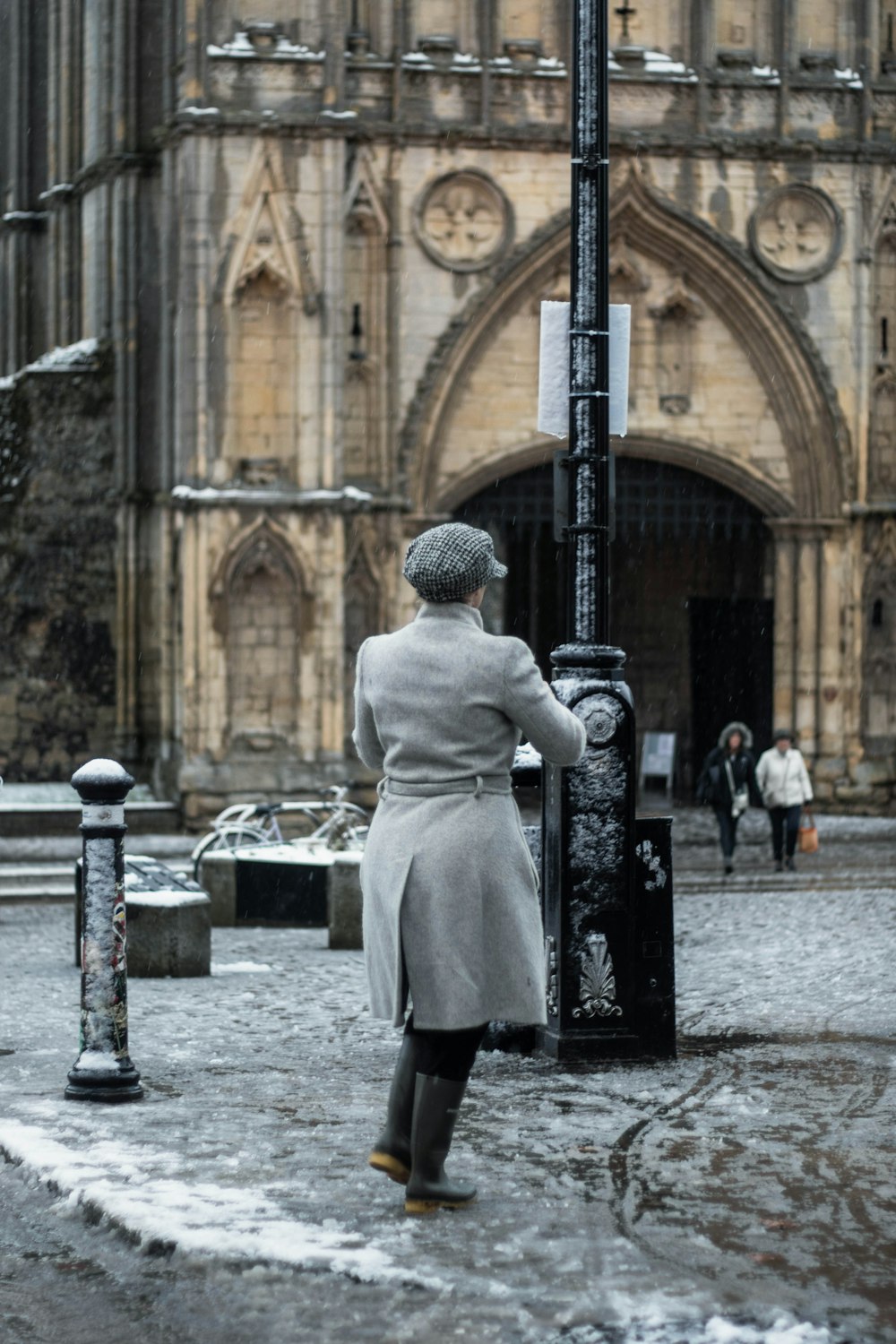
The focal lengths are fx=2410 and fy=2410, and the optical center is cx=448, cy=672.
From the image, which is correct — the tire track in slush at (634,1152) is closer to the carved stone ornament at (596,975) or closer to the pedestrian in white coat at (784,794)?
the carved stone ornament at (596,975)

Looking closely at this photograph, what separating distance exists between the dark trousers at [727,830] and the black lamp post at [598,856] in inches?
446

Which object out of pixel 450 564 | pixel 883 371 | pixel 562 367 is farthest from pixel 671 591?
pixel 450 564

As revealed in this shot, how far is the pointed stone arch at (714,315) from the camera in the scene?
79.4 ft

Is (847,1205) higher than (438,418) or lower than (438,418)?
lower

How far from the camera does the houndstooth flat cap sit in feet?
20.7

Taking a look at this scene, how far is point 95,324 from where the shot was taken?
26.6 m

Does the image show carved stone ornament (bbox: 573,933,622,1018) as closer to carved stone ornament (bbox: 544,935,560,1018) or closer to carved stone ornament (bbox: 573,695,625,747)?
carved stone ornament (bbox: 544,935,560,1018)

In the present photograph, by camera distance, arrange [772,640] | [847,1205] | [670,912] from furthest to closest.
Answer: [772,640] → [670,912] → [847,1205]

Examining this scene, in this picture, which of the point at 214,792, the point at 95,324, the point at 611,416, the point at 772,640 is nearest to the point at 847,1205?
the point at 611,416

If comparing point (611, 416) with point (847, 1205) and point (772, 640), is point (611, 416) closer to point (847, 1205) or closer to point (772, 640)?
point (847, 1205)

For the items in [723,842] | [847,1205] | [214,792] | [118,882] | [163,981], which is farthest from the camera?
[214,792]

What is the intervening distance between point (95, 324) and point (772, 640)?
8.20 meters

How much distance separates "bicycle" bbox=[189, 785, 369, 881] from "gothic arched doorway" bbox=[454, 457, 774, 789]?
18.9 feet

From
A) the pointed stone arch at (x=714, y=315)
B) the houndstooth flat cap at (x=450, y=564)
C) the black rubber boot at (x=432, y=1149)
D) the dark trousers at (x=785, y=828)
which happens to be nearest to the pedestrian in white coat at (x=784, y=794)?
the dark trousers at (x=785, y=828)
